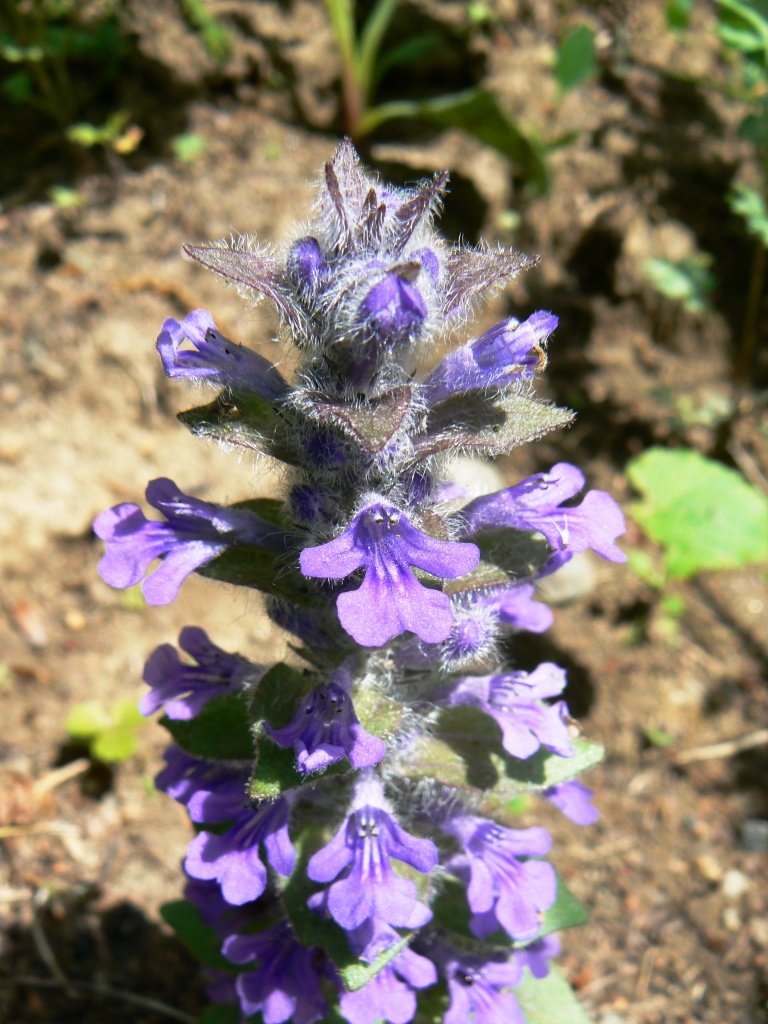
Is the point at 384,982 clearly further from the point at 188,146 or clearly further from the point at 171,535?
the point at 188,146

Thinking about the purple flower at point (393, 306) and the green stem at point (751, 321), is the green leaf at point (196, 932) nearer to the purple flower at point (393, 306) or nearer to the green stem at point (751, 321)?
the purple flower at point (393, 306)

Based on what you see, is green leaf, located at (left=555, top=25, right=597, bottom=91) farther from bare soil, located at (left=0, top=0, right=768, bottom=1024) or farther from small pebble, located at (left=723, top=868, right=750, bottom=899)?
small pebble, located at (left=723, top=868, right=750, bottom=899)

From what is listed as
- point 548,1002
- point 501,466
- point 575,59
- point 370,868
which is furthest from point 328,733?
point 575,59

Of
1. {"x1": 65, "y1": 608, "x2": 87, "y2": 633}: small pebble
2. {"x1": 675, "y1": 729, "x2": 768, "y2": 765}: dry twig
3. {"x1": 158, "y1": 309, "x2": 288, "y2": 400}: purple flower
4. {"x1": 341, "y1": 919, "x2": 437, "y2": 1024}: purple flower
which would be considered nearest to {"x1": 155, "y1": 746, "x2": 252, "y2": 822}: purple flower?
{"x1": 341, "y1": 919, "x2": 437, "y2": 1024}: purple flower

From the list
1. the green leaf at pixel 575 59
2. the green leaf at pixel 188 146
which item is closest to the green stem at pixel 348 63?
the green leaf at pixel 188 146

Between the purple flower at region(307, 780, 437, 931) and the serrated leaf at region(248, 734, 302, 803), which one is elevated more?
the serrated leaf at region(248, 734, 302, 803)
